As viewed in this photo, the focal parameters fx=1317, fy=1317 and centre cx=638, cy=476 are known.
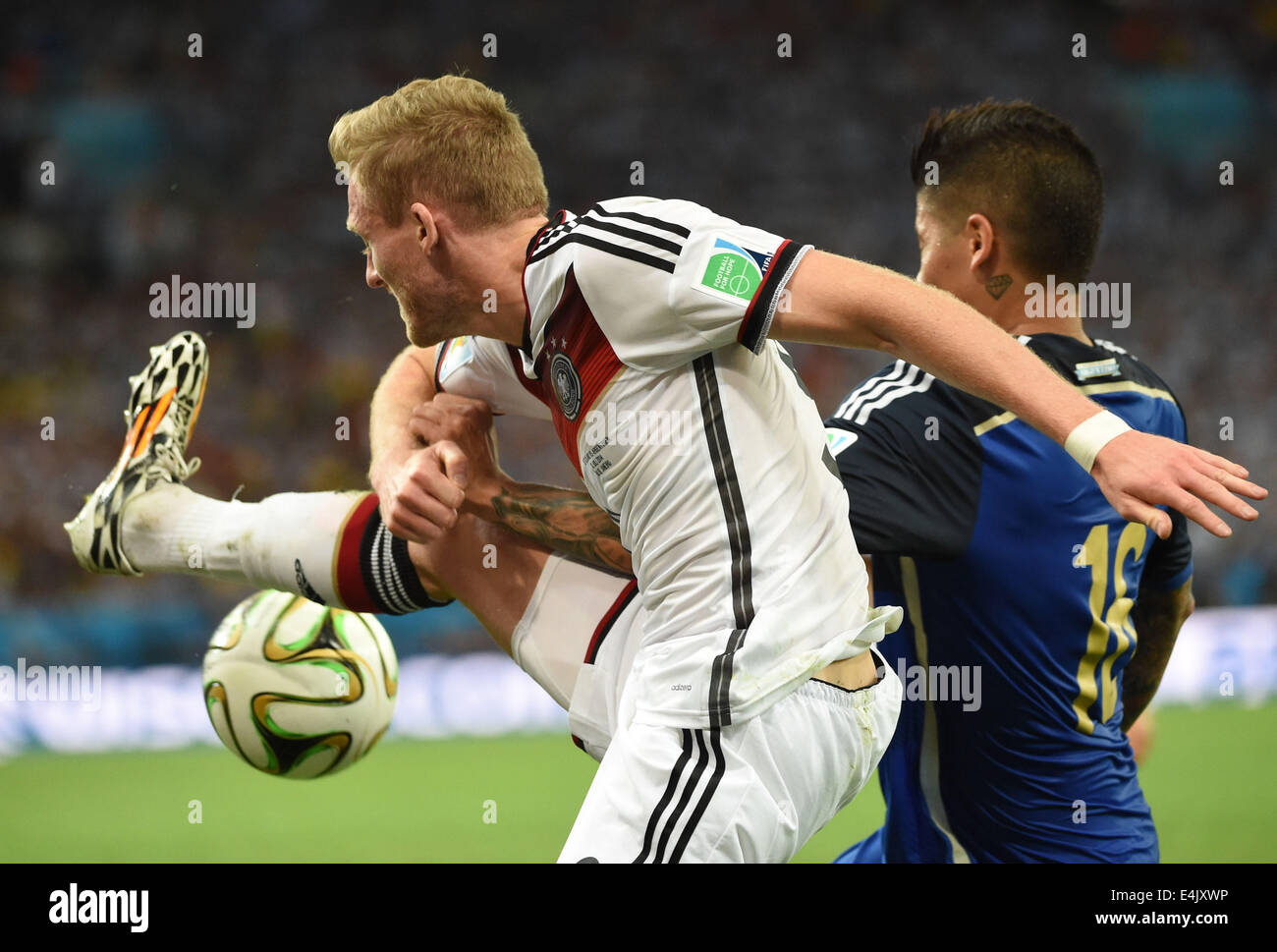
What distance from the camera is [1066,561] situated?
2945 mm

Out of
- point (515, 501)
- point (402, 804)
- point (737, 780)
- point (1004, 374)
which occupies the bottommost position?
point (402, 804)

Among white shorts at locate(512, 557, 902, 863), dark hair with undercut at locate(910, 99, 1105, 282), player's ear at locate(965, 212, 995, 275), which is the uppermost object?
dark hair with undercut at locate(910, 99, 1105, 282)

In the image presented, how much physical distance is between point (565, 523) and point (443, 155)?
916 millimetres

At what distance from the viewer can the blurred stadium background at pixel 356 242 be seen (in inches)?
328

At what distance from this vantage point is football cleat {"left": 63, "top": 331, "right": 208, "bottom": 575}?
332 centimetres

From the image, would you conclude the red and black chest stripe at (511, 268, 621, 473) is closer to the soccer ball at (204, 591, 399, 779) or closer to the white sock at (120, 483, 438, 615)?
the white sock at (120, 483, 438, 615)

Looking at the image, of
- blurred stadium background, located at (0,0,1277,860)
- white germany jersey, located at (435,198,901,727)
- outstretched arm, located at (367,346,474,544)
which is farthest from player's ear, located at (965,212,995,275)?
blurred stadium background, located at (0,0,1277,860)

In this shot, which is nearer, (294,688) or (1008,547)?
(1008,547)

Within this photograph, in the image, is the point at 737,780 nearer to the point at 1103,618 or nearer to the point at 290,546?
the point at 1103,618

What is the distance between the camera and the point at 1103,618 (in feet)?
9.84

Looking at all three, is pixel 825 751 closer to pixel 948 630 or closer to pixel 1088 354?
pixel 948 630

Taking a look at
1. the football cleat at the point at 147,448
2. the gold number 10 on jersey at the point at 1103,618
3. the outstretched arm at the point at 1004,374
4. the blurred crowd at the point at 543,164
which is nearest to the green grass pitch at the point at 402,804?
the blurred crowd at the point at 543,164

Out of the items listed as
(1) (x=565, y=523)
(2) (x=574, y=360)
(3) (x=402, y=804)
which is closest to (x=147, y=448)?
(1) (x=565, y=523)

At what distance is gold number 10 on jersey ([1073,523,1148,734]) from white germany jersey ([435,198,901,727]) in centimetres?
83
